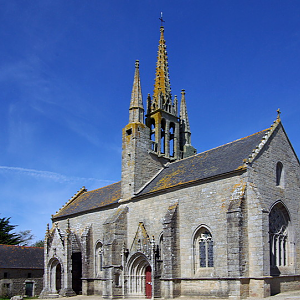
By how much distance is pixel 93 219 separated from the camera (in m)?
33.7

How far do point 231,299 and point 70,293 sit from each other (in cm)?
1740

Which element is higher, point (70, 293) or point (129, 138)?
point (129, 138)

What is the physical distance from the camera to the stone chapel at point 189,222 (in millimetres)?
20062

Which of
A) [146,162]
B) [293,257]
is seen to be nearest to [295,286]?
[293,257]

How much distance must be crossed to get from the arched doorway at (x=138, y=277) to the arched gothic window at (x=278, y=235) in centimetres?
872

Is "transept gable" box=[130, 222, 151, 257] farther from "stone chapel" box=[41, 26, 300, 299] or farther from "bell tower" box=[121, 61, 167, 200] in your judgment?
"bell tower" box=[121, 61, 167, 200]

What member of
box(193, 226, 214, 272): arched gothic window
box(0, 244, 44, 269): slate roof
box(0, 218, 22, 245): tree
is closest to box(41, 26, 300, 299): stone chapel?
box(193, 226, 214, 272): arched gothic window

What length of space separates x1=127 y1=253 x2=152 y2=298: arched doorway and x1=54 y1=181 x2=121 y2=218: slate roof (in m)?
6.14

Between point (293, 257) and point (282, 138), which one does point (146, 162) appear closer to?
point (282, 138)

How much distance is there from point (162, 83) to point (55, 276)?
19.8 meters

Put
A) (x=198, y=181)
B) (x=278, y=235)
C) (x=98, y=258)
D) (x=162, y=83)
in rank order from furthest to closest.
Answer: (x=162, y=83) → (x=98, y=258) → (x=198, y=181) → (x=278, y=235)

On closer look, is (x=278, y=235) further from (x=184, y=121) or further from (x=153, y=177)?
(x=184, y=121)

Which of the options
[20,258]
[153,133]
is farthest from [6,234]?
[153,133]

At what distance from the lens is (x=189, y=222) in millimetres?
23531
